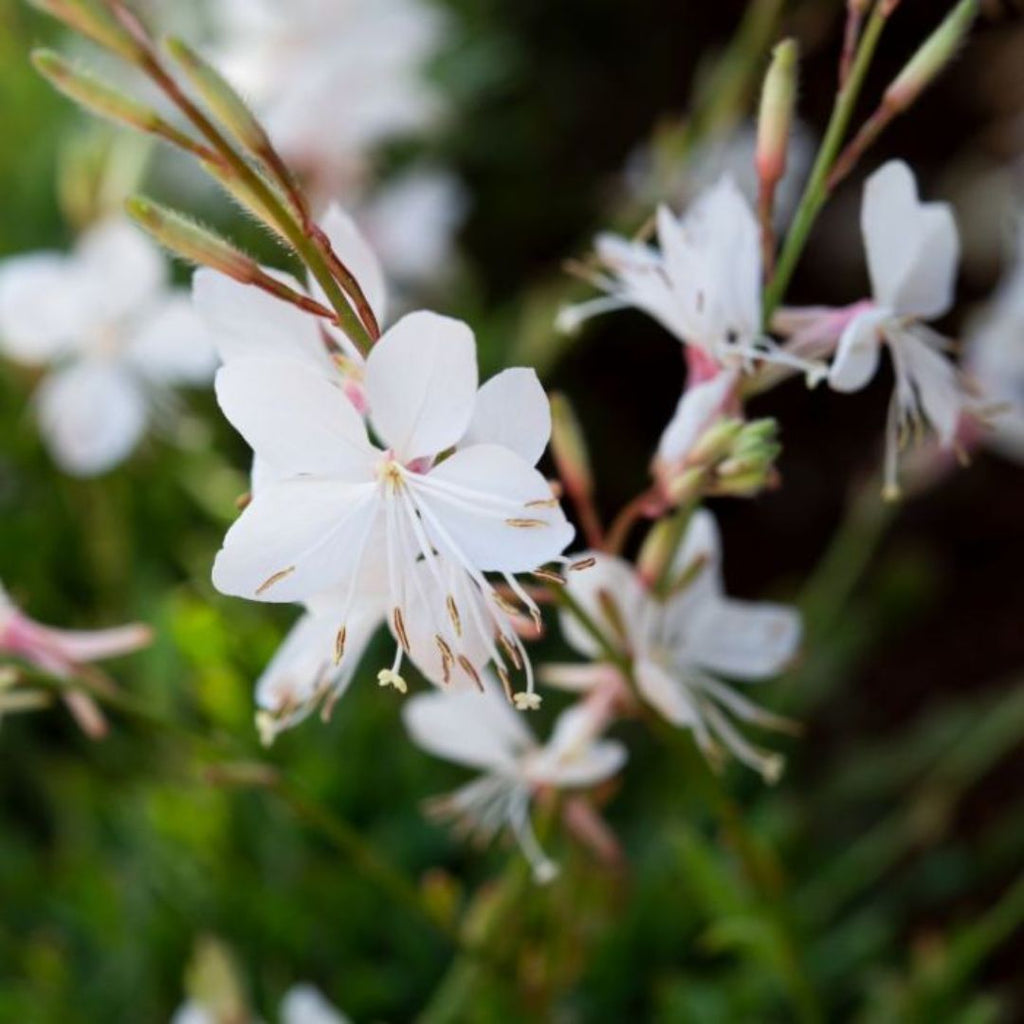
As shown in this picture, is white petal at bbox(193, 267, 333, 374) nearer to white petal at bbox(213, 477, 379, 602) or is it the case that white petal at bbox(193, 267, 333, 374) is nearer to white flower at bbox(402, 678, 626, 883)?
white petal at bbox(213, 477, 379, 602)

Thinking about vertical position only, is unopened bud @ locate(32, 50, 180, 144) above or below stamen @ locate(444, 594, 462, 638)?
above

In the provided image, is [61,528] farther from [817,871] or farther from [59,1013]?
[817,871]

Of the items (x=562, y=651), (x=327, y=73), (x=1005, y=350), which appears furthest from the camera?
(x=562, y=651)

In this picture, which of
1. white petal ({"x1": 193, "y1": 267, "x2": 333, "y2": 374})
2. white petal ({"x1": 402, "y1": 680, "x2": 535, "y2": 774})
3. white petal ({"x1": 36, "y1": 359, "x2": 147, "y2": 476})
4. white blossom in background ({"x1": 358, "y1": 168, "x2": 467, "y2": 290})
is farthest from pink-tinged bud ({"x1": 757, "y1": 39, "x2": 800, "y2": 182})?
white blossom in background ({"x1": 358, "y1": 168, "x2": 467, "y2": 290})

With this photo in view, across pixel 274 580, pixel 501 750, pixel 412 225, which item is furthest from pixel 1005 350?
pixel 274 580

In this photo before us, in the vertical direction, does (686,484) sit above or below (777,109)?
below

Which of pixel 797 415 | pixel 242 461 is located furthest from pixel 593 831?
pixel 797 415

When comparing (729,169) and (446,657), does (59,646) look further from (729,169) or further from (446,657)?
(729,169)
